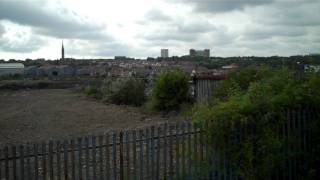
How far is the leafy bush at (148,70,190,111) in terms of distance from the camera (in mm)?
31188

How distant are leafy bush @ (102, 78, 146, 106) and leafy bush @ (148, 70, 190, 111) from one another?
8367 mm

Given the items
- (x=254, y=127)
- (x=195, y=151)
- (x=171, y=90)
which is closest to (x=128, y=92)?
(x=171, y=90)

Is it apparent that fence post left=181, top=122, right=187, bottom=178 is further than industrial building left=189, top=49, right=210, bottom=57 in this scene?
No

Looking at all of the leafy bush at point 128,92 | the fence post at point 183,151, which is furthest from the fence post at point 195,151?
the leafy bush at point 128,92

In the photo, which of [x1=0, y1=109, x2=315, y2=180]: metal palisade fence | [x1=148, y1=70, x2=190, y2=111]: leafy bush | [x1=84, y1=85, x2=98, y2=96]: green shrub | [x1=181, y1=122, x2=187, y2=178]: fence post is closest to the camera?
[x1=0, y1=109, x2=315, y2=180]: metal palisade fence

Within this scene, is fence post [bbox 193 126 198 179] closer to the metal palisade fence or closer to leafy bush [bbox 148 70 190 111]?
the metal palisade fence

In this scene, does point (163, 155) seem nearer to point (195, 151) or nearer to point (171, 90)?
point (195, 151)

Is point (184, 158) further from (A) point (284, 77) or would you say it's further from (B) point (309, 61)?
(B) point (309, 61)

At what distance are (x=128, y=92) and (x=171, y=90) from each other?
11.1 m

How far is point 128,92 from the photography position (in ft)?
138

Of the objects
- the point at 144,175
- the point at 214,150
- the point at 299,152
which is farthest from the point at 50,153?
the point at 299,152

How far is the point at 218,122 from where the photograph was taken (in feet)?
25.1

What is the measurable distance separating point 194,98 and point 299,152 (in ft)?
70.5

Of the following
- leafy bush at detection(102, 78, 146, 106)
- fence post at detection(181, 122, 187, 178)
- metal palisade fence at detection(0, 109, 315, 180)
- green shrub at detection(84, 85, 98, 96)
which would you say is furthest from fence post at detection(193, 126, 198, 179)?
green shrub at detection(84, 85, 98, 96)
